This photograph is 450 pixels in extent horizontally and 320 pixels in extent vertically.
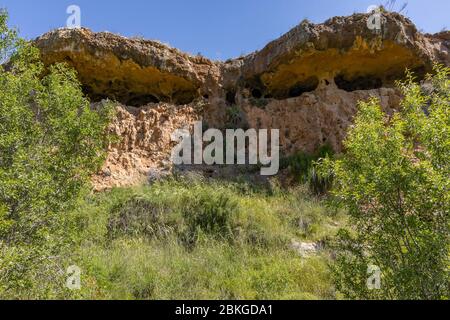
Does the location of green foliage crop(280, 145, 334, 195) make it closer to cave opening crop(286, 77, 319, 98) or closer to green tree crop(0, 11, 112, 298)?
cave opening crop(286, 77, 319, 98)

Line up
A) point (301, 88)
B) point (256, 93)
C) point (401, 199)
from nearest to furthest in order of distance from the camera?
point (401, 199) → point (301, 88) → point (256, 93)

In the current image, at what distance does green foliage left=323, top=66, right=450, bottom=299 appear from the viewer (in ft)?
11.0

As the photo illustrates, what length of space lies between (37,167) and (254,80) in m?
6.85

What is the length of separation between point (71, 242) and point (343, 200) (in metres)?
3.11

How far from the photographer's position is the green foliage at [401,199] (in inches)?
132

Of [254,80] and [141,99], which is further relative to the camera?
[141,99]

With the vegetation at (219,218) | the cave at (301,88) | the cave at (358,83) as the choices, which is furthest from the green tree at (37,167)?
the cave at (358,83)

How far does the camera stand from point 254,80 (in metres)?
10.6

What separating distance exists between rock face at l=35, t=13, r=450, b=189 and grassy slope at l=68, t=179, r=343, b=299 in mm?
1725

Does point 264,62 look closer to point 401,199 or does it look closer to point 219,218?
point 219,218

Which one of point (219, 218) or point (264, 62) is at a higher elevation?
point (264, 62)

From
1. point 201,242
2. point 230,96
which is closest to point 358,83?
point 230,96

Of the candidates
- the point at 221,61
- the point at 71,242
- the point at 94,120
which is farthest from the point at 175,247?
the point at 221,61

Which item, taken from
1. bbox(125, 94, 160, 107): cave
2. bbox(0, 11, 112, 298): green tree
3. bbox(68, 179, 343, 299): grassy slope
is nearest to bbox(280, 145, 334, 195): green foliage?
bbox(68, 179, 343, 299): grassy slope
